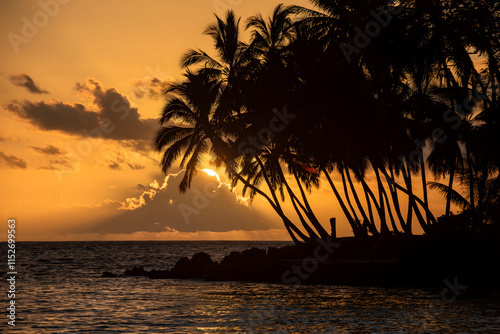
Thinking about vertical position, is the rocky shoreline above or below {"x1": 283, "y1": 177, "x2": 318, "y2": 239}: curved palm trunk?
below

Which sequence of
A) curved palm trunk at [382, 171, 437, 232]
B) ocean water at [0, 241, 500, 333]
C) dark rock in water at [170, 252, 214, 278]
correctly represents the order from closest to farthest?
ocean water at [0, 241, 500, 333], curved palm trunk at [382, 171, 437, 232], dark rock in water at [170, 252, 214, 278]

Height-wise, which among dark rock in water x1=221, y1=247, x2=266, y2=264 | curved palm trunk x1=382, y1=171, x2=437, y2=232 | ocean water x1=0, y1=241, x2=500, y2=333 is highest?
curved palm trunk x1=382, y1=171, x2=437, y2=232

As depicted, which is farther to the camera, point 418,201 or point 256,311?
point 418,201

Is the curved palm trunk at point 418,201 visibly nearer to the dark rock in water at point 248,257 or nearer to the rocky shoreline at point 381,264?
the rocky shoreline at point 381,264

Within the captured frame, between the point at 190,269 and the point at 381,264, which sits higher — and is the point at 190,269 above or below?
above

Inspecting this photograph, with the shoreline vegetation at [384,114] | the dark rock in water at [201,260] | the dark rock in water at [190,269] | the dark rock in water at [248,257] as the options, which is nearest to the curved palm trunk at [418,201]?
the shoreline vegetation at [384,114]

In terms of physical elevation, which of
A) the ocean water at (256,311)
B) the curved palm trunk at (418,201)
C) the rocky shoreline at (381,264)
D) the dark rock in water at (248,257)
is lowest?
the ocean water at (256,311)

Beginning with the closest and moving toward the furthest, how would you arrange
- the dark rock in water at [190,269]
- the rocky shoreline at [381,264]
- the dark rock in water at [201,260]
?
the rocky shoreline at [381,264]
the dark rock in water at [190,269]
the dark rock in water at [201,260]

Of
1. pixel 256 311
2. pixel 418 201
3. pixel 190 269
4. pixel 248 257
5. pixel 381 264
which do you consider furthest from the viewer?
pixel 190 269

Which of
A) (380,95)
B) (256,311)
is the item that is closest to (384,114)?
(380,95)

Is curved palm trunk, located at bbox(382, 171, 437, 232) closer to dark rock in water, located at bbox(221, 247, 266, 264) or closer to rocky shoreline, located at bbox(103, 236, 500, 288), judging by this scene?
rocky shoreline, located at bbox(103, 236, 500, 288)

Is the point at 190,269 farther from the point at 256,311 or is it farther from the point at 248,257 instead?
the point at 256,311

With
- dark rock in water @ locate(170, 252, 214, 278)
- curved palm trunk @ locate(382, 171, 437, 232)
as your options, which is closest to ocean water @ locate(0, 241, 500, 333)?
curved palm trunk @ locate(382, 171, 437, 232)

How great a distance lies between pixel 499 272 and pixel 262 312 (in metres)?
11.2
